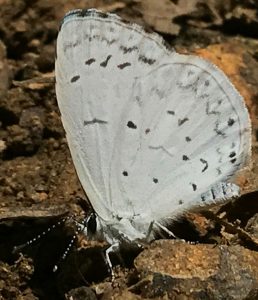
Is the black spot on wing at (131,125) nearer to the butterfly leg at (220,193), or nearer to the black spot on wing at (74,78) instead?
the black spot on wing at (74,78)

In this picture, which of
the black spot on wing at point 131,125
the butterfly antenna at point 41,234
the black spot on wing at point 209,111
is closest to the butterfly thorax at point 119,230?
the butterfly antenna at point 41,234

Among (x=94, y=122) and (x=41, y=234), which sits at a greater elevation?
(x=94, y=122)

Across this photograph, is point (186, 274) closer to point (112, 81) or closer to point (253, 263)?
point (253, 263)

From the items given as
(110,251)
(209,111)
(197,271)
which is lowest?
(110,251)

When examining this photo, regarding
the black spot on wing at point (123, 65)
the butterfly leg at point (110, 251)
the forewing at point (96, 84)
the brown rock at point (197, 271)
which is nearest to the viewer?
the brown rock at point (197, 271)

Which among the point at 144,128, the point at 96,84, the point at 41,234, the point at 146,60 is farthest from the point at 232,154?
the point at 41,234

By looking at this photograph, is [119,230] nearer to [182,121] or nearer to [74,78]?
[182,121]
